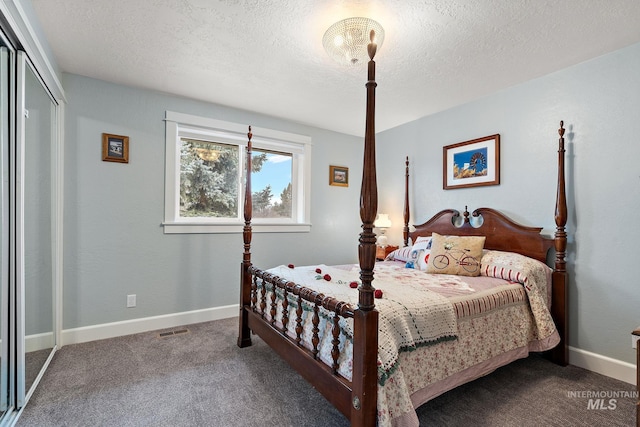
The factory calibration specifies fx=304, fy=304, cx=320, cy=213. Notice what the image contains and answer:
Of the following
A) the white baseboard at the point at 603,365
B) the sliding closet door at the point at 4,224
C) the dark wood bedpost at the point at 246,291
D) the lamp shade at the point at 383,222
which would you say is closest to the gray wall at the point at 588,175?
the white baseboard at the point at 603,365

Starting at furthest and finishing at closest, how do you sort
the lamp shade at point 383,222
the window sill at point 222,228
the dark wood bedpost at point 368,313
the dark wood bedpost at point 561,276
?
the lamp shade at point 383,222 → the window sill at point 222,228 → the dark wood bedpost at point 561,276 → the dark wood bedpost at point 368,313

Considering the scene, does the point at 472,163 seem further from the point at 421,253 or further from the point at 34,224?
the point at 34,224

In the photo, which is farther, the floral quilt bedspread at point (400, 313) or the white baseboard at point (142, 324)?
the white baseboard at point (142, 324)

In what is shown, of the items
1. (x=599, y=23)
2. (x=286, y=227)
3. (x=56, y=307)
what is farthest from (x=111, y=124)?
(x=599, y=23)

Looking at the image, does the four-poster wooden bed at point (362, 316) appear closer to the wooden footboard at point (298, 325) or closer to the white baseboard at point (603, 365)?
the wooden footboard at point (298, 325)

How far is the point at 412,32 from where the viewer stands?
198cm

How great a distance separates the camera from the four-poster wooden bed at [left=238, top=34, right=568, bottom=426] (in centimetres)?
131

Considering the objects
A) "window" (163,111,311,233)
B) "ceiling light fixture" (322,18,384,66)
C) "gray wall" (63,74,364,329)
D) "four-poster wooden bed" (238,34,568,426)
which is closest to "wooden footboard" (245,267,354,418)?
"four-poster wooden bed" (238,34,568,426)

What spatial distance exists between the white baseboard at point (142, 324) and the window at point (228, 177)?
2.82 feet

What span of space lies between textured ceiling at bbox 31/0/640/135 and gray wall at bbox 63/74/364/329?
26 cm

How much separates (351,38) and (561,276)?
237cm

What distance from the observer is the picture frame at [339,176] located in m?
4.17

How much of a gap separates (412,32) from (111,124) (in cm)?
267

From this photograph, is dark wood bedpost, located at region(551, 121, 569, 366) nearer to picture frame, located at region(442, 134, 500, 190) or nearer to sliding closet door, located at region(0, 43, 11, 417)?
picture frame, located at region(442, 134, 500, 190)
